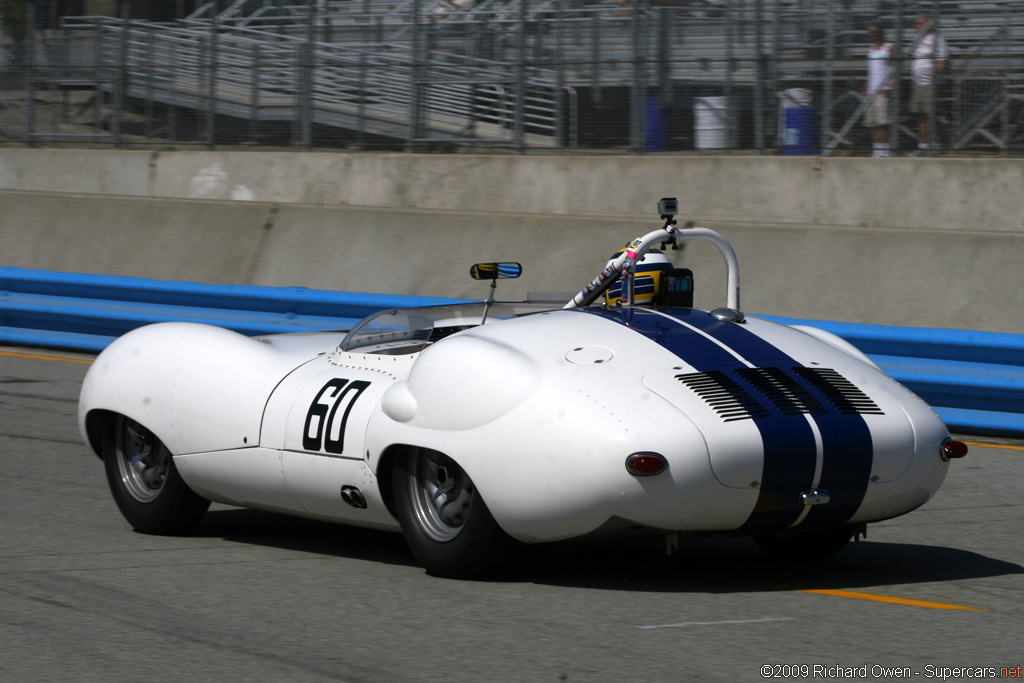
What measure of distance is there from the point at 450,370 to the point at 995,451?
4941 millimetres

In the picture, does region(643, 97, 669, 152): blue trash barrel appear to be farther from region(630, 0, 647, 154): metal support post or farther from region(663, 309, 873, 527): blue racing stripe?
region(663, 309, 873, 527): blue racing stripe

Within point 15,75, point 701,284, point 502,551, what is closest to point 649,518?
point 502,551

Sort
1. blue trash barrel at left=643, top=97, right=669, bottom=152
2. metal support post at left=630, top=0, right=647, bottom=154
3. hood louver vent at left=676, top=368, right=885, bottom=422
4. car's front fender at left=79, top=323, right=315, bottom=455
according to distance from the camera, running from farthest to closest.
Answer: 1. metal support post at left=630, top=0, right=647, bottom=154
2. blue trash barrel at left=643, top=97, right=669, bottom=152
3. car's front fender at left=79, top=323, right=315, bottom=455
4. hood louver vent at left=676, top=368, right=885, bottom=422

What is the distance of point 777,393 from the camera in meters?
5.34

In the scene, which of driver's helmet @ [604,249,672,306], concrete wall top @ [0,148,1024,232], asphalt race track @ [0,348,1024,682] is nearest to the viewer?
asphalt race track @ [0,348,1024,682]

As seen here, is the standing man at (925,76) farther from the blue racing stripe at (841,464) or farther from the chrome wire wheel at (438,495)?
the chrome wire wheel at (438,495)

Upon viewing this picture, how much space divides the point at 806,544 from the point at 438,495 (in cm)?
158

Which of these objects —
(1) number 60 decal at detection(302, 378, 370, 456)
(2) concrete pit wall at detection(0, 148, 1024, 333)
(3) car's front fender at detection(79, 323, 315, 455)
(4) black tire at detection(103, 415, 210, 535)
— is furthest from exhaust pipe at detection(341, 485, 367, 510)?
(2) concrete pit wall at detection(0, 148, 1024, 333)

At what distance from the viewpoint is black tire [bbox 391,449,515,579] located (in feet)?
17.8

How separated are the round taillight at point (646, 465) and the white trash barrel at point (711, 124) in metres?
9.26

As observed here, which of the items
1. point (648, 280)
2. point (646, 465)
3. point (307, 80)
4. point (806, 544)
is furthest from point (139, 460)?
point (307, 80)

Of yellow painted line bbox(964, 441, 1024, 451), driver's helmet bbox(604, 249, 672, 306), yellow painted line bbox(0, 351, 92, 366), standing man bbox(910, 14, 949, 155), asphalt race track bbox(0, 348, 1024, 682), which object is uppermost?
standing man bbox(910, 14, 949, 155)

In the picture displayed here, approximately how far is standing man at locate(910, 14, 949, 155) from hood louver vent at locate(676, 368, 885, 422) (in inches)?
309

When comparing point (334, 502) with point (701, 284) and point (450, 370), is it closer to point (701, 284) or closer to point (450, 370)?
point (450, 370)
